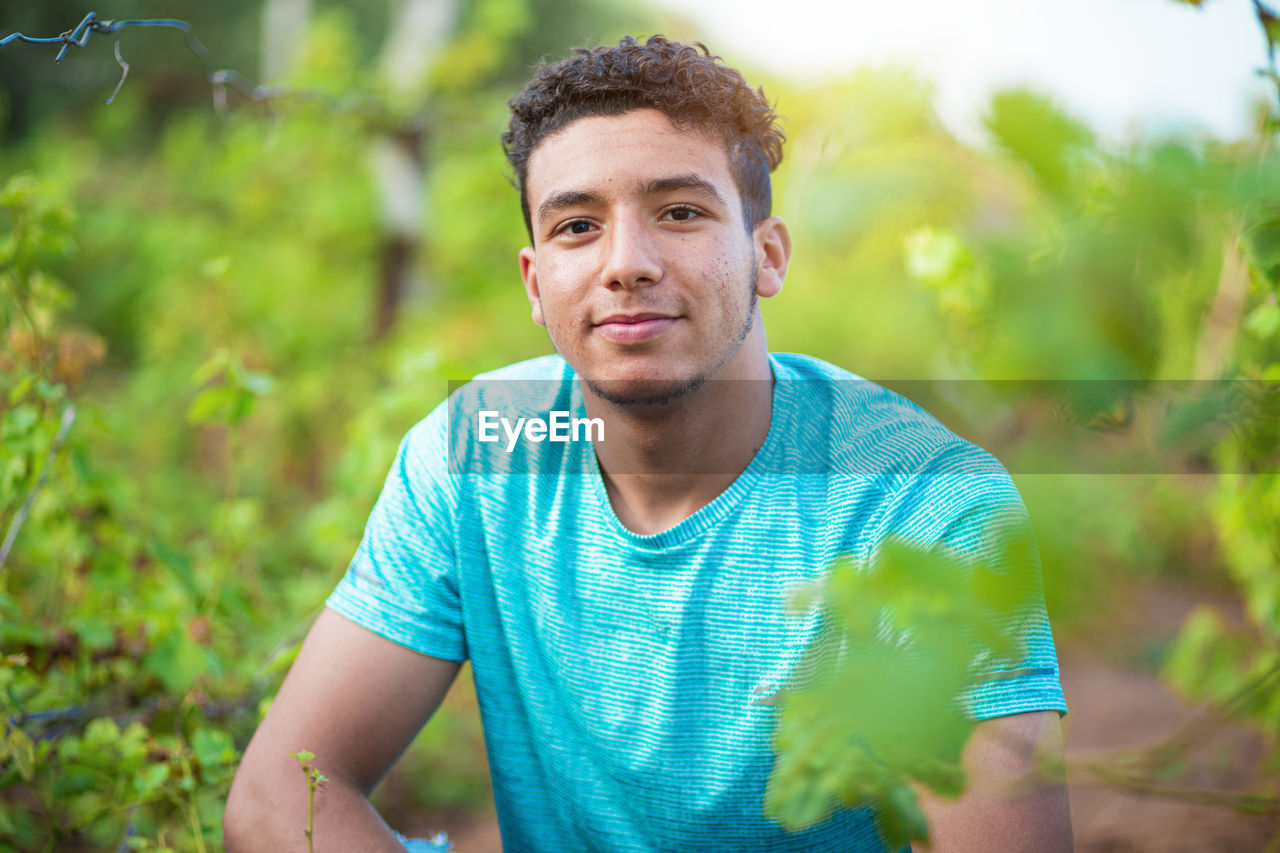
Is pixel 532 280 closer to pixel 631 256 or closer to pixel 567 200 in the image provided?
pixel 567 200

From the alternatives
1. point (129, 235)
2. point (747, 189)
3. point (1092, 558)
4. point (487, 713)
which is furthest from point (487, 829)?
point (129, 235)

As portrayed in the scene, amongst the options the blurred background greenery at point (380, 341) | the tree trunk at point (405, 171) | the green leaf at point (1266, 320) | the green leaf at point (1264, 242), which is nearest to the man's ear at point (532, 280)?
the blurred background greenery at point (380, 341)

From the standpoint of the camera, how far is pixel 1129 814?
279 centimetres

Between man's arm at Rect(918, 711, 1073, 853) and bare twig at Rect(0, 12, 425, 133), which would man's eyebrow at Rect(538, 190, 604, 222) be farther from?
man's arm at Rect(918, 711, 1073, 853)

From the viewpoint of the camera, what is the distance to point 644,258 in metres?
1.40

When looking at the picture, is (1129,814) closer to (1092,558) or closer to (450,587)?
(450,587)

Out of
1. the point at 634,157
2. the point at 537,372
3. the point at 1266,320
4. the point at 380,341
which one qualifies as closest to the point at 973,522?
the point at 1266,320

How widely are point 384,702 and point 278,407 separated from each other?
341 centimetres

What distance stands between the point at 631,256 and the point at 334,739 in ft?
2.92

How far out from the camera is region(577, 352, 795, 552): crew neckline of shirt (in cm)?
146

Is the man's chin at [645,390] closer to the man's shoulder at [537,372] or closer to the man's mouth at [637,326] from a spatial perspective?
the man's mouth at [637,326]

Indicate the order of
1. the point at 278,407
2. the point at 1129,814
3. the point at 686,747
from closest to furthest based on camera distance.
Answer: the point at 686,747 → the point at 1129,814 → the point at 278,407

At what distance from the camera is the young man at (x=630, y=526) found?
1408mm

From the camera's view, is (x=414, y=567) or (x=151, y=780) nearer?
(x=151, y=780)
